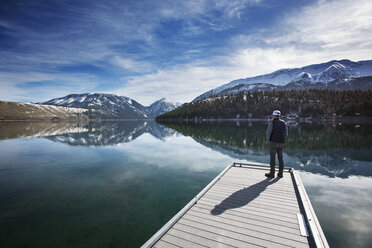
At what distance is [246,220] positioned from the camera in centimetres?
737

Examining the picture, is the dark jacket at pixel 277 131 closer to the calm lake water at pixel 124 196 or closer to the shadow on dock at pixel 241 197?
the shadow on dock at pixel 241 197

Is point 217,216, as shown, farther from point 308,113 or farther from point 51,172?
point 308,113

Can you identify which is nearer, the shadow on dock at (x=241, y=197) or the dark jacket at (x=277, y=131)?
the shadow on dock at (x=241, y=197)

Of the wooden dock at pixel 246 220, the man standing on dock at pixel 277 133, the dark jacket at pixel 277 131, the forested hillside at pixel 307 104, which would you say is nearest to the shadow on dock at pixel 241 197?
the wooden dock at pixel 246 220

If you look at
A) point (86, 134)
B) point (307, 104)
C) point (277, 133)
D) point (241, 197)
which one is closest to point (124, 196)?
point (241, 197)

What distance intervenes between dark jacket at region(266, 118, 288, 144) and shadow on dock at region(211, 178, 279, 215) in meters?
2.76

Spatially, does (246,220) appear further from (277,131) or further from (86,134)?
(86,134)

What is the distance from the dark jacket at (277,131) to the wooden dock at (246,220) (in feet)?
8.99

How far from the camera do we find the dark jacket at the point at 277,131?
11.7 metres

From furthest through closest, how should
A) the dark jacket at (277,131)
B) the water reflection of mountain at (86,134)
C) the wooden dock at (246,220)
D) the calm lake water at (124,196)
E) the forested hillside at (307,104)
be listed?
the forested hillside at (307,104) → the water reflection of mountain at (86,134) → the dark jacket at (277,131) → the calm lake water at (124,196) → the wooden dock at (246,220)

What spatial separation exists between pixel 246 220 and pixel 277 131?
6.46 m

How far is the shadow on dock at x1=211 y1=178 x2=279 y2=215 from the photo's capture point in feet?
27.7

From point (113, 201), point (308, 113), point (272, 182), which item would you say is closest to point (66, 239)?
point (113, 201)

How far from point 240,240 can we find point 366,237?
249 inches
